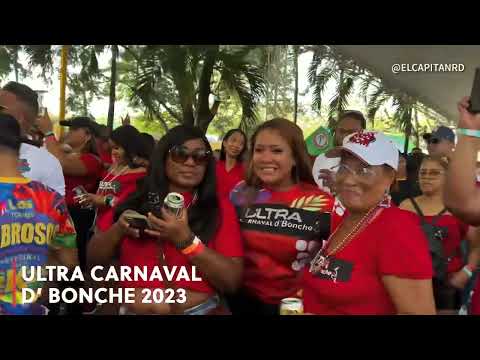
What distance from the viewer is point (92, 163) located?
371 cm

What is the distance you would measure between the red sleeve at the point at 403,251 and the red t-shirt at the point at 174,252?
58 centimetres

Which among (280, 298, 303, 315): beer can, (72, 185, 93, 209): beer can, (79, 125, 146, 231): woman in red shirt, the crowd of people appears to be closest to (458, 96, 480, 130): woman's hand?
the crowd of people

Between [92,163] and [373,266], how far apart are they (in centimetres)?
248

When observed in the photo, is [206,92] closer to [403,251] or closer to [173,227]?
[173,227]

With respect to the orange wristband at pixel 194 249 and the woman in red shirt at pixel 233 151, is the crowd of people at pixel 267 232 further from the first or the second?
the woman in red shirt at pixel 233 151

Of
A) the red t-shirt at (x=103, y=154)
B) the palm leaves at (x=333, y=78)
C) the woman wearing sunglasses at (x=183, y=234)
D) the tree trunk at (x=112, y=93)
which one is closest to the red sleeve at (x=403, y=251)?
the woman wearing sunglasses at (x=183, y=234)

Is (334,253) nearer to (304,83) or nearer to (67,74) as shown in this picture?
(304,83)

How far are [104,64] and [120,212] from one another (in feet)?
8.29

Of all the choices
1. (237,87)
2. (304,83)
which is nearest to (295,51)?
(304,83)

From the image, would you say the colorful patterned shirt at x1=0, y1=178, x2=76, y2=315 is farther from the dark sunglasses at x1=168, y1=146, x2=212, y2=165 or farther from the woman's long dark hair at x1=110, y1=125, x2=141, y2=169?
the woman's long dark hair at x1=110, y1=125, x2=141, y2=169

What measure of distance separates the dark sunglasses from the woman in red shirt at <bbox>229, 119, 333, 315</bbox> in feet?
0.85

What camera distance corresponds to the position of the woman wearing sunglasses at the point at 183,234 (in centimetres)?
192

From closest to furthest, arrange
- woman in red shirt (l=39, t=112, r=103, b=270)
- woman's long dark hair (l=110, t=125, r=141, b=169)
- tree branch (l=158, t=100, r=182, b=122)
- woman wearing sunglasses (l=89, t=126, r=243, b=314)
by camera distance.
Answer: woman wearing sunglasses (l=89, t=126, r=243, b=314), woman's long dark hair (l=110, t=125, r=141, b=169), woman in red shirt (l=39, t=112, r=103, b=270), tree branch (l=158, t=100, r=182, b=122)

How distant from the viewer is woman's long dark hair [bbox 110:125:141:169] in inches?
133
